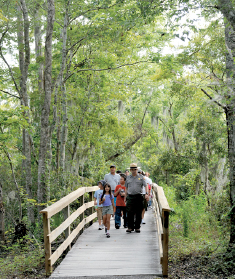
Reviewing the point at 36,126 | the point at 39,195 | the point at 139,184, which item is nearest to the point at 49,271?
the point at 139,184

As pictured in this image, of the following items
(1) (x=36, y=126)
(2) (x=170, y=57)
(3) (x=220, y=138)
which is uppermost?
(2) (x=170, y=57)

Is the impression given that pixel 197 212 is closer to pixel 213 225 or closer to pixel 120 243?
pixel 213 225

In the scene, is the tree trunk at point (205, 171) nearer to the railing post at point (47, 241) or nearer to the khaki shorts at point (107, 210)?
the khaki shorts at point (107, 210)

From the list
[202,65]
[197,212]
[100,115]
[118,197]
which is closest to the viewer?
[118,197]

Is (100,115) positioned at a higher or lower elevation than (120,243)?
higher

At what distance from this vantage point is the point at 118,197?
8336mm

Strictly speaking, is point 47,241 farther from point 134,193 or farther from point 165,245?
point 134,193

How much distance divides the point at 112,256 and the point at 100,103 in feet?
32.6

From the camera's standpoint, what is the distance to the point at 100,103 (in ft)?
49.3

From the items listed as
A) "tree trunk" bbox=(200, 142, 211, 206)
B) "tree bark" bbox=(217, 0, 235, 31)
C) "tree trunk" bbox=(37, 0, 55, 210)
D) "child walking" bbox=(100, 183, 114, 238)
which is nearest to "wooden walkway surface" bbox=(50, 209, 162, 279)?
"child walking" bbox=(100, 183, 114, 238)

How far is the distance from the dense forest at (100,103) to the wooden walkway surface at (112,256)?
51cm

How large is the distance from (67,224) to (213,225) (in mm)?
6152

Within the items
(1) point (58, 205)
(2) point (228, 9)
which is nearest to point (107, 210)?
(1) point (58, 205)

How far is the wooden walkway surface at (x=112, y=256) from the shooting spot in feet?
16.7
